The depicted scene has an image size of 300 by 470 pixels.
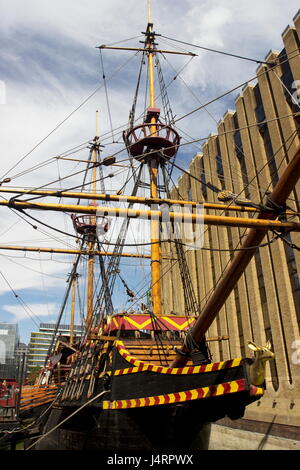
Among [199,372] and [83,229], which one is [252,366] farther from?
[83,229]

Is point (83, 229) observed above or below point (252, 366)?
above

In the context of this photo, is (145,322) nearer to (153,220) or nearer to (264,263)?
(153,220)

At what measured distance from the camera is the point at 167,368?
7.62 meters

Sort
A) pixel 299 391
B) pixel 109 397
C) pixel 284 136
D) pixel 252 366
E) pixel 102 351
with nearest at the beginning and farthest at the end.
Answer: pixel 252 366 → pixel 109 397 → pixel 102 351 → pixel 299 391 → pixel 284 136

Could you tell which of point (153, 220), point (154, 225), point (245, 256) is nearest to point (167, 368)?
point (245, 256)

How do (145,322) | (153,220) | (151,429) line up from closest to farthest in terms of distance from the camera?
(151,429)
(145,322)
(153,220)

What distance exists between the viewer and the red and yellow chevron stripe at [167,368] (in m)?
6.64

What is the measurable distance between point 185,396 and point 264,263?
12.9 meters

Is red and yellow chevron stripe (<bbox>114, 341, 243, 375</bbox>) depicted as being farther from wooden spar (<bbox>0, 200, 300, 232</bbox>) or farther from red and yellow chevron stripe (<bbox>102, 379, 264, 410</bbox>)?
wooden spar (<bbox>0, 200, 300, 232</bbox>)

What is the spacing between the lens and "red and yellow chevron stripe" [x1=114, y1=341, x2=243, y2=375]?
6641 millimetres

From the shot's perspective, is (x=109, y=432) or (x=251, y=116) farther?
(x=251, y=116)

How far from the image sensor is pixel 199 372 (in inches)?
280
